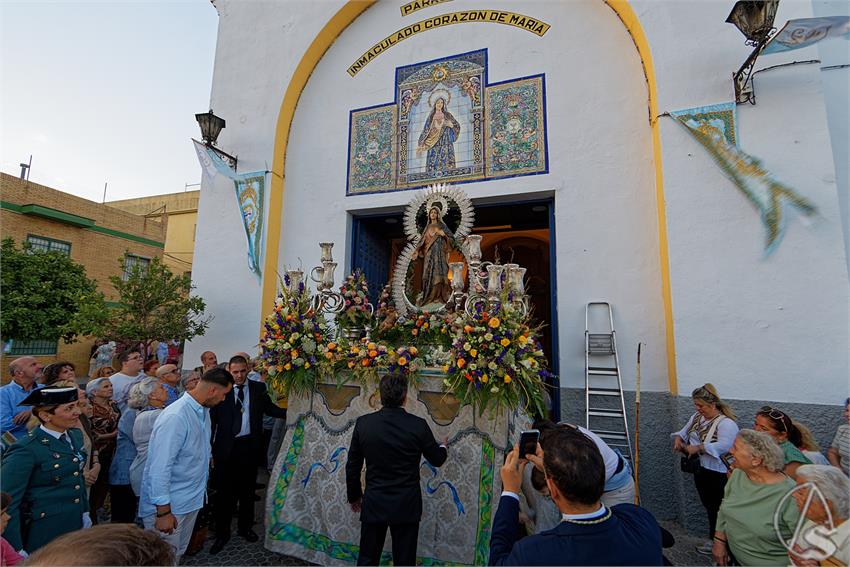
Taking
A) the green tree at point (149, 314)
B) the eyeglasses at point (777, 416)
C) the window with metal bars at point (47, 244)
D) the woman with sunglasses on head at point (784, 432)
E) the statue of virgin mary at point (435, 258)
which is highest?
the window with metal bars at point (47, 244)

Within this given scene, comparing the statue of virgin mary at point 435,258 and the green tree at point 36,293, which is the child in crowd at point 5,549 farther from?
the green tree at point 36,293

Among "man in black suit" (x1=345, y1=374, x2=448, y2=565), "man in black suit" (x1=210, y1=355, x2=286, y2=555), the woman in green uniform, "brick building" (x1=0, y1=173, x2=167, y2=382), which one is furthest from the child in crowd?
"brick building" (x1=0, y1=173, x2=167, y2=382)

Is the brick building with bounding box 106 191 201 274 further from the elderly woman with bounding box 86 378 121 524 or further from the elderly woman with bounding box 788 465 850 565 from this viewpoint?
the elderly woman with bounding box 788 465 850 565

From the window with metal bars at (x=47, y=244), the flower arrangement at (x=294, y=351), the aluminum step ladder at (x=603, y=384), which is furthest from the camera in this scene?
the window with metal bars at (x=47, y=244)

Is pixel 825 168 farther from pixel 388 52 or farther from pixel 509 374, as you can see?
pixel 388 52

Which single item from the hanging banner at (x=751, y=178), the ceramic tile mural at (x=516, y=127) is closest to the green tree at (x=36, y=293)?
the ceramic tile mural at (x=516, y=127)

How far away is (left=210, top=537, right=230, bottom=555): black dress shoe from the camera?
3.75 meters

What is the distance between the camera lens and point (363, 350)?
4.09 metres

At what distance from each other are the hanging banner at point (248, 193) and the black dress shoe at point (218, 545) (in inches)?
164

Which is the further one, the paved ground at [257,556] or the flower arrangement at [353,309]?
the flower arrangement at [353,309]

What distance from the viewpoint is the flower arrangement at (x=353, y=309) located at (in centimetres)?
510

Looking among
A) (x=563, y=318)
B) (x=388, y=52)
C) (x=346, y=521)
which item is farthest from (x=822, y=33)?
(x=346, y=521)

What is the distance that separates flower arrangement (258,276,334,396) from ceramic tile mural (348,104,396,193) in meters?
3.18

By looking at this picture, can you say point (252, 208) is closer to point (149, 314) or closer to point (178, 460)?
point (149, 314)
